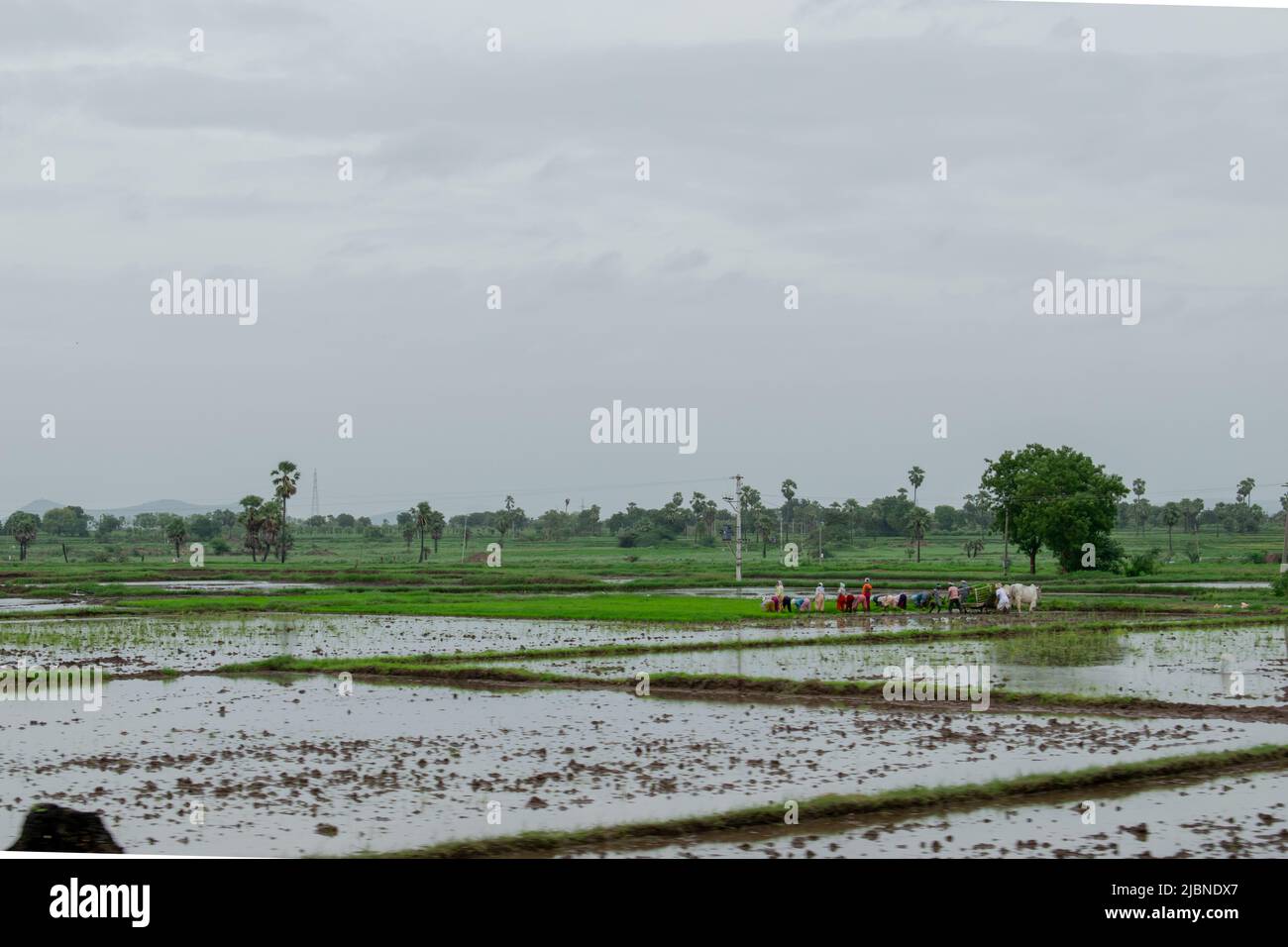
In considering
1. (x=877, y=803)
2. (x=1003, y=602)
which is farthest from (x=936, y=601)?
(x=877, y=803)

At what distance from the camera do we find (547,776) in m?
→ 12.9

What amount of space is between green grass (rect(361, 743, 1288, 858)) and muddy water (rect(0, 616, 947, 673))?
47.6ft

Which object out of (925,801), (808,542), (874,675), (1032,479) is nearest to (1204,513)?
(808,542)

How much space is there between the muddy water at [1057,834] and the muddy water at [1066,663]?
707 cm

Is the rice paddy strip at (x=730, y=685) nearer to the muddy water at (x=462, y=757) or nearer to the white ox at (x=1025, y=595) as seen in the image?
the muddy water at (x=462, y=757)

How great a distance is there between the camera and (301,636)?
29.6 meters

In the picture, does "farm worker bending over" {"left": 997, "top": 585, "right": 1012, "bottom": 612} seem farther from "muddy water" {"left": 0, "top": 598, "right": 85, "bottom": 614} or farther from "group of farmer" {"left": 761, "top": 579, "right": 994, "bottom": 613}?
"muddy water" {"left": 0, "top": 598, "right": 85, "bottom": 614}

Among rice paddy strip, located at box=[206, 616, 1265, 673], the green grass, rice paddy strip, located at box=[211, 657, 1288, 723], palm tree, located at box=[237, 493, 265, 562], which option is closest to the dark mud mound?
the green grass

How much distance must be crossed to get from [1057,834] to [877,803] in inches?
65.3

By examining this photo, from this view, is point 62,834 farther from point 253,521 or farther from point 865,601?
point 253,521

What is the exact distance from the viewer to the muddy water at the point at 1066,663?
63.5ft

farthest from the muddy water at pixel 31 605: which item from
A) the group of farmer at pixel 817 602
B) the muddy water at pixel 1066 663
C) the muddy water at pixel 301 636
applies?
the group of farmer at pixel 817 602

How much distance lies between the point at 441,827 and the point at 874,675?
11654mm
